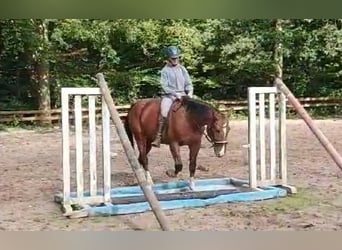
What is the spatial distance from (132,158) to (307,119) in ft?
3.12

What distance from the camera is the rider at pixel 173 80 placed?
11.0ft

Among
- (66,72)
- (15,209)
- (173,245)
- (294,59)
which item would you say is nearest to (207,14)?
(294,59)

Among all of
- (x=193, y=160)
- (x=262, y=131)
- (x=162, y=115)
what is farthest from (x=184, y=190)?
(x=262, y=131)

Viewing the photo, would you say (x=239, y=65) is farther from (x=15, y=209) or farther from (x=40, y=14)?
(x=15, y=209)

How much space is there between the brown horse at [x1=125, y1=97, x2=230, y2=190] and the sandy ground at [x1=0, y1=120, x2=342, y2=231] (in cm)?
4

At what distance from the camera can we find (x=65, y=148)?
10.8 ft

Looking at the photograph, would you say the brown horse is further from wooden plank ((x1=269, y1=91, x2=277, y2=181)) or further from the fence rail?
wooden plank ((x1=269, y1=91, x2=277, y2=181))

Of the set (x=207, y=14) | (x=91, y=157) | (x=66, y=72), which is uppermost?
(x=207, y=14)

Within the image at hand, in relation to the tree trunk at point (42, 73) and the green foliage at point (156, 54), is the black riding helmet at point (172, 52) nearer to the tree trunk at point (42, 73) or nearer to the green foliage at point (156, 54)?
the green foliage at point (156, 54)

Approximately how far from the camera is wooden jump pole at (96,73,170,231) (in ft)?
10.7

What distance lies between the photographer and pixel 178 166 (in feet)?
11.1

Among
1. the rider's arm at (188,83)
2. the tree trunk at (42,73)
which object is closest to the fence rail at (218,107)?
the tree trunk at (42,73)

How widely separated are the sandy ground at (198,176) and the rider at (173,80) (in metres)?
0.26

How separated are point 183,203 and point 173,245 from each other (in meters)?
0.22
